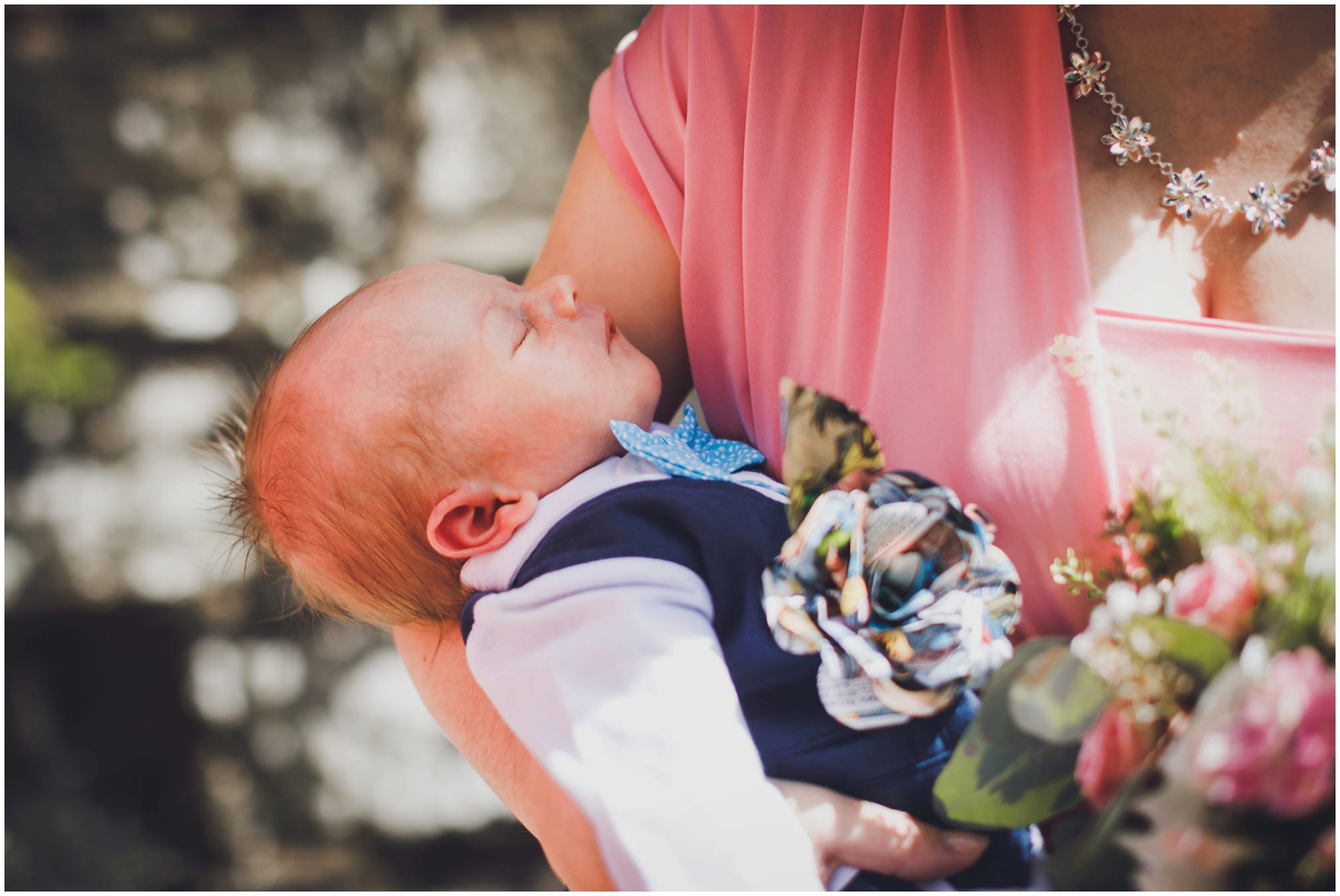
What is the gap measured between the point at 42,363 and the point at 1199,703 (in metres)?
2.66

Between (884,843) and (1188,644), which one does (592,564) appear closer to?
(884,843)

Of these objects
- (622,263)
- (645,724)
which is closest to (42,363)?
(622,263)

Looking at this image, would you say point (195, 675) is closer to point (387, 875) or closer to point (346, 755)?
point (346, 755)

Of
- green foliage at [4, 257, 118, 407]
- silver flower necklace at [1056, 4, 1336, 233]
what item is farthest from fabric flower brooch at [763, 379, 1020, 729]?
green foliage at [4, 257, 118, 407]

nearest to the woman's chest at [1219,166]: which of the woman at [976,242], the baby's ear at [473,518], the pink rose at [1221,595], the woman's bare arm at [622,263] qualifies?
the woman at [976,242]

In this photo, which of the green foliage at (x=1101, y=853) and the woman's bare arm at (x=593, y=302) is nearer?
the green foliage at (x=1101, y=853)

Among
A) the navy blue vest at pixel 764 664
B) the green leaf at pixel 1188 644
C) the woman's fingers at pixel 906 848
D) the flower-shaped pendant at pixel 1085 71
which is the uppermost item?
the flower-shaped pendant at pixel 1085 71

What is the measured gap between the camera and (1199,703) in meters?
0.53

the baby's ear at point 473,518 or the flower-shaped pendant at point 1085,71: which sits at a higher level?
the flower-shaped pendant at point 1085,71

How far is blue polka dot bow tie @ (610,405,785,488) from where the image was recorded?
96 centimetres

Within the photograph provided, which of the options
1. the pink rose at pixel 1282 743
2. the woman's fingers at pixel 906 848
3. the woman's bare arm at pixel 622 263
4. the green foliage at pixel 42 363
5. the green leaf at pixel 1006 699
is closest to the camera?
the pink rose at pixel 1282 743

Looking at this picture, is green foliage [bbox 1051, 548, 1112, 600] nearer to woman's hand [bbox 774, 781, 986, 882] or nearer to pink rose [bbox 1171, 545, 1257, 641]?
pink rose [bbox 1171, 545, 1257, 641]

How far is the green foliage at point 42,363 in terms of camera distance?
2.18 meters

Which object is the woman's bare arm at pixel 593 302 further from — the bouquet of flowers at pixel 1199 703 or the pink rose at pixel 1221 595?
the pink rose at pixel 1221 595
